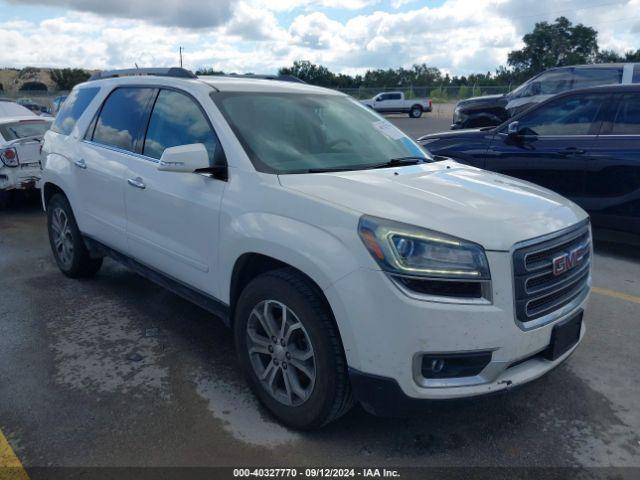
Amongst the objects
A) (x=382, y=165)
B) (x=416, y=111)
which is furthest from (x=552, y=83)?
(x=416, y=111)

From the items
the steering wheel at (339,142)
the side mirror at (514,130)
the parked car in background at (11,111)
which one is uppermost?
the parked car in background at (11,111)

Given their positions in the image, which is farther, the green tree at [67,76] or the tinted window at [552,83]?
the green tree at [67,76]

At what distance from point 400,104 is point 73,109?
Answer: 35840mm

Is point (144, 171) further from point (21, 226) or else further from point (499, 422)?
point (21, 226)

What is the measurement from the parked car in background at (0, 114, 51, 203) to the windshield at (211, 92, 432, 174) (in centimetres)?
606

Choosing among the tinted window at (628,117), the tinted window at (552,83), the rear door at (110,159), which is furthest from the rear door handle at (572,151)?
the tinted window at (552,83)

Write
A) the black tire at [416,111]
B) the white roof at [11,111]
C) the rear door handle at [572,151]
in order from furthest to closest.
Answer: the black tire at [416,111] < the white roof at [11,111] < the rear door handle at [572,151]

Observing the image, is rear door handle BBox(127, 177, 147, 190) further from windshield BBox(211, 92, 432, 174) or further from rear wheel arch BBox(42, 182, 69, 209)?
rear wheel arch BBox(42, 182, 69, 209)

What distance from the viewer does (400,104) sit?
3909 centimetres

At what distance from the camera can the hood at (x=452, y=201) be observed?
251cm

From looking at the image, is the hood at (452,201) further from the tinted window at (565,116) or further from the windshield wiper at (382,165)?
the tinted window at (565,116)

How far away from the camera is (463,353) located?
7.88ft

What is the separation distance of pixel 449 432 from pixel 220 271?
1511 mm

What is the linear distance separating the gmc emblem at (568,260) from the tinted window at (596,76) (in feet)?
33.3
